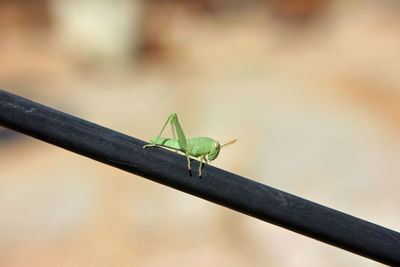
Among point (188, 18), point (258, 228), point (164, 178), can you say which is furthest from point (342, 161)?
point (188, 18)

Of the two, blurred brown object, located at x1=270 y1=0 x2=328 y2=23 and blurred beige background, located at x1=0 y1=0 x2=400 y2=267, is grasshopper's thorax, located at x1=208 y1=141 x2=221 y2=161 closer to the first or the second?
blurred beige background, located at x1=0 y1=0 x2=400 y2=267

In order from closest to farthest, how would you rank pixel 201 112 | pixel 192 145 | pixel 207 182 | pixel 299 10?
pixel 207 182
pixel 192 145
pixel 201 112
pixel 299 10

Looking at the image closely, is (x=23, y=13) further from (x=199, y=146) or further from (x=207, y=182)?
(x=207, y=182)

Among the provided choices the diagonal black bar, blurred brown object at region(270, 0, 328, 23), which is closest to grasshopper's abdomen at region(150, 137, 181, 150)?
the diagonal black bar

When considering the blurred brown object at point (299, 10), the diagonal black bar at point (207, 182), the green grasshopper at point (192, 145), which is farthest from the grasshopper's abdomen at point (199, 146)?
the blurred brown object at point (299, 10)

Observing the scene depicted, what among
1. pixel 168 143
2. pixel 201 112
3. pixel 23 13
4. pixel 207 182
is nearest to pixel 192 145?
pixel 168 143

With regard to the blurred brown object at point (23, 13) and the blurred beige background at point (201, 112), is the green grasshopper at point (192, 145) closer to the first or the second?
the blurred beige background at point (201, 112)

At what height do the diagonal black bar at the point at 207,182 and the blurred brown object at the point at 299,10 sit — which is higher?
the diagonal black bar at the point at 207,182
